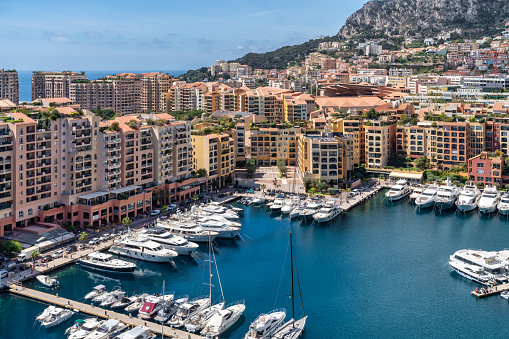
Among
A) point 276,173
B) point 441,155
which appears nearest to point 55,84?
point 276,173

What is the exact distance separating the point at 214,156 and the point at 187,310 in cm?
3076

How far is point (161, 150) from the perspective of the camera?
54031 millimetres

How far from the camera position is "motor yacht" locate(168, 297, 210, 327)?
102 feet

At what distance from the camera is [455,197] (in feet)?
189

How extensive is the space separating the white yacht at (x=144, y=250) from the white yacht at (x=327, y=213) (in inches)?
602

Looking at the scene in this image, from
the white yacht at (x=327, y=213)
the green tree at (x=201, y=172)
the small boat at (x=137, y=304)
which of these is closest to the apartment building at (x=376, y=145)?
the white yacht at (x=327, y=213)

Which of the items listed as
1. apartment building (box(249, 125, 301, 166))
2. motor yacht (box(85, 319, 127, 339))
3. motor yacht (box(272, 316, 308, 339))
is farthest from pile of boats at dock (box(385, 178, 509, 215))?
motor yacht (box(85, 319, 127, 339))

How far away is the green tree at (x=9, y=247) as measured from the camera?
1528 inches

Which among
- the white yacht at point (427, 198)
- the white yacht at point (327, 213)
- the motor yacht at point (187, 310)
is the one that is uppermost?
the white yacht at point (427, 198)

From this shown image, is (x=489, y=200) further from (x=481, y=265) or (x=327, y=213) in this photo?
(x=481, y=265)

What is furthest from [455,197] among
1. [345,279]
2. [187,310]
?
[187,310]

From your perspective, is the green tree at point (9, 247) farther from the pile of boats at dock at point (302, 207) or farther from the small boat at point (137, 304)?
the pile of boats at dock at point (302, 207)

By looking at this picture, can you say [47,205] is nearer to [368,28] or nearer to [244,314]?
[244,314]

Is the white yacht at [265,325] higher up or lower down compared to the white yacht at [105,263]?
lower down
